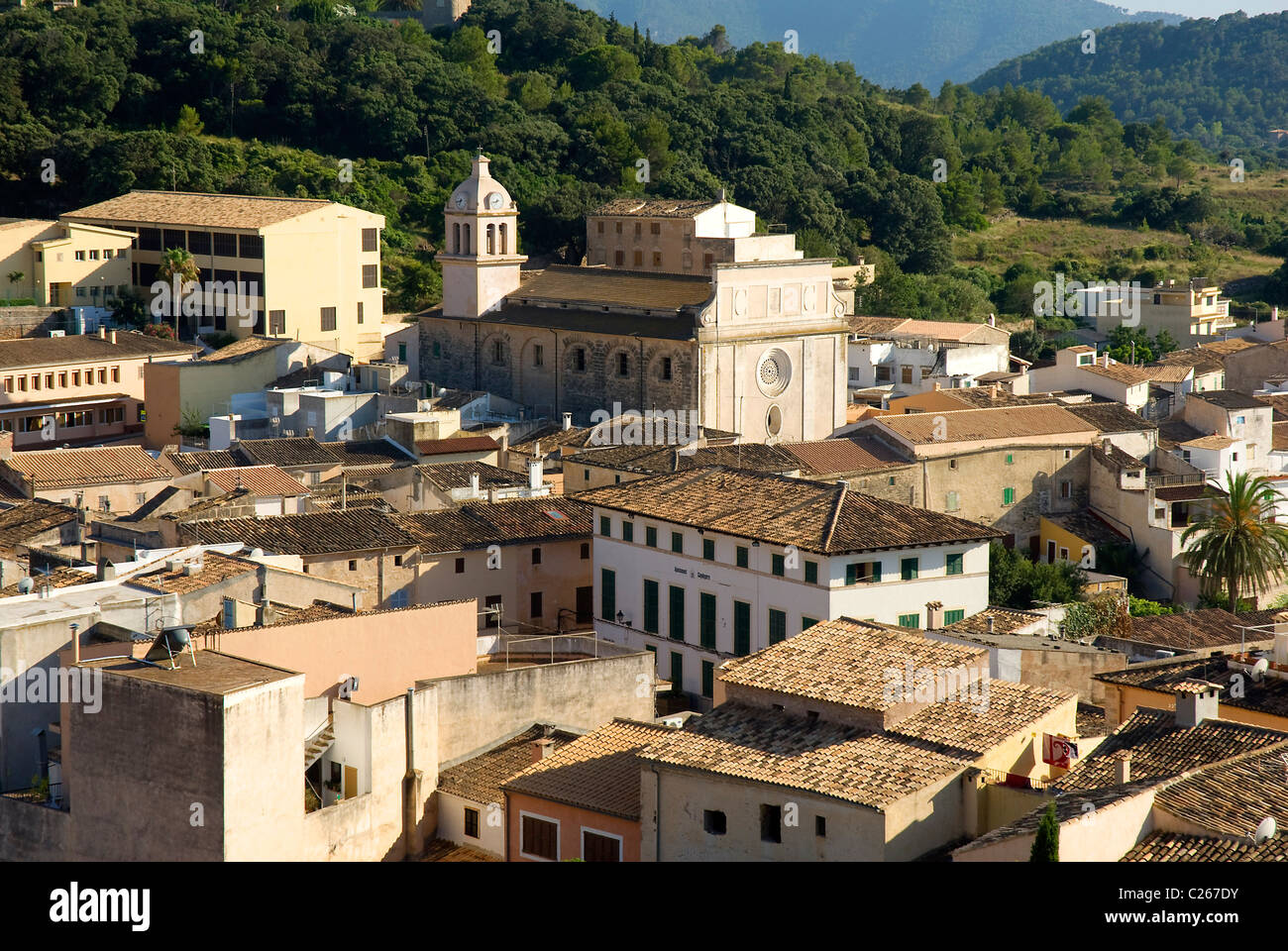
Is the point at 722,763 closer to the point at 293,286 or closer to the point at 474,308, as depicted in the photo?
the point at 474,308

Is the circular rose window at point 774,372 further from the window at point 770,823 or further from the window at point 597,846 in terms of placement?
the window at point 770,823

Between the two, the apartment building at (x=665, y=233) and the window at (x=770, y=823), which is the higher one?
the apartment building at (x=665, y=233)

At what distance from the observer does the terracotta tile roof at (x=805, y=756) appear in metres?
19.9

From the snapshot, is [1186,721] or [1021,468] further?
[1021,468]

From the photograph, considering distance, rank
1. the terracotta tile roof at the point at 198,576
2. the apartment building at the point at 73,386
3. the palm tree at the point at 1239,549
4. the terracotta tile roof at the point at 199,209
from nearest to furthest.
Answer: the terracotta tile roof at the point at 198,576 < the palm tree at the point at 1239,549 < the apartment building at the point at 73,386 < the terracotta tile roof at the point at 199,209

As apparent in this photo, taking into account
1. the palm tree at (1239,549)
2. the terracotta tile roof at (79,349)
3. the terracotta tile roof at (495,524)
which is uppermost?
the terracotta tile roof at (79,349)

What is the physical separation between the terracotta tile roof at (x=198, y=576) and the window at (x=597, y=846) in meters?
6.19

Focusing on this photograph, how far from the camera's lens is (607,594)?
34.8m

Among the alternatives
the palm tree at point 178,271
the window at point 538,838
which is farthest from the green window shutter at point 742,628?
the palm tree at point 178,271

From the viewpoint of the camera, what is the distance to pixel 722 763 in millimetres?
20859

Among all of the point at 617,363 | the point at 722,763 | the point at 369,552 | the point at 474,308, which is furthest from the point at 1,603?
the point at 474,308

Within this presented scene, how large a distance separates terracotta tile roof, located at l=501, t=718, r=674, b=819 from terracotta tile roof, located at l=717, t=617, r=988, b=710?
4.30 ft

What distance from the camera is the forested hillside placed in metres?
80.6

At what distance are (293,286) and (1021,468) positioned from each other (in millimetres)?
28673
